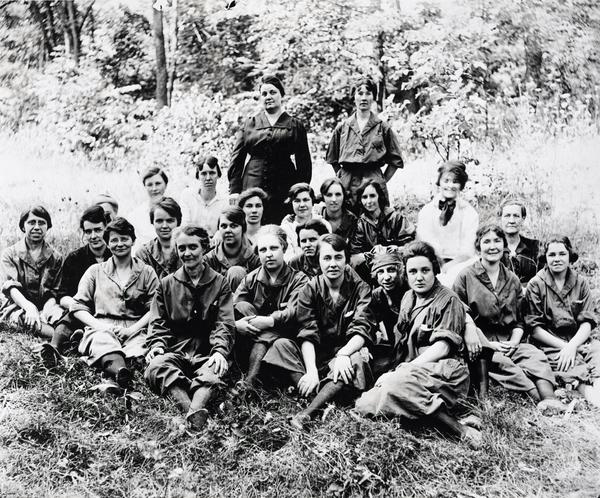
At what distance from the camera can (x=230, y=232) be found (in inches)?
165

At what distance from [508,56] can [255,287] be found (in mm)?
3664

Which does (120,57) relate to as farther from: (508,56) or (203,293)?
(508,56)

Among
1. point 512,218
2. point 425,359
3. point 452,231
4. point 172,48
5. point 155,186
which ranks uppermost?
point 172,48

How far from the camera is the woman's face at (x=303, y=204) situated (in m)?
4.38

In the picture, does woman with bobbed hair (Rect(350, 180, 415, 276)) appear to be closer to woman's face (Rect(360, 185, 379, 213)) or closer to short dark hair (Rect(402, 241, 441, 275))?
woman's face (Rect(360, 185, 379, 213))

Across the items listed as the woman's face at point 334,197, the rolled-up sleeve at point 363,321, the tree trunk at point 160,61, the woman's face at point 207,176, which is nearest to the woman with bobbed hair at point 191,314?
the rolled-up sleeve at point 363,321

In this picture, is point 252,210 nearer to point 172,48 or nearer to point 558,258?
point 558,258

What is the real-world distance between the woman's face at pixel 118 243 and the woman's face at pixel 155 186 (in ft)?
3.26

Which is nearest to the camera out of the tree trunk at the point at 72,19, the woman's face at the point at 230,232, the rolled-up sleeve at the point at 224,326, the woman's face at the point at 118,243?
the rolled-up sleeve at the point at 224,326

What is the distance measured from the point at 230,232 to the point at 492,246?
1.66 metres

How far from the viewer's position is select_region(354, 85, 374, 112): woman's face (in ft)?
16.1

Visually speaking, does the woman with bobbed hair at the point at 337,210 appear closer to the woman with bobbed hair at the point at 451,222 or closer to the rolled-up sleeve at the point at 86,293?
the woman with bobbed hair at the point at 451,222

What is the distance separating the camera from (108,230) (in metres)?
3.84

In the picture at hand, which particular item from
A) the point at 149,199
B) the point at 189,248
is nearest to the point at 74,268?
the point at 149,199
